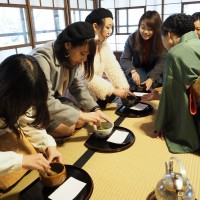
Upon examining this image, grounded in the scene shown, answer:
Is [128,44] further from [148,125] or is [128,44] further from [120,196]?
[120,196]

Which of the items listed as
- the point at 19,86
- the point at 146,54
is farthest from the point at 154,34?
the point at 19,86

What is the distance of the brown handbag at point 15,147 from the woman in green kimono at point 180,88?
1.00 meters

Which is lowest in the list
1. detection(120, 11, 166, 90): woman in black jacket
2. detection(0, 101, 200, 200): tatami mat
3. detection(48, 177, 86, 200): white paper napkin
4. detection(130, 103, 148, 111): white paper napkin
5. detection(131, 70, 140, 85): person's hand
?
detection(0, 101, 200, 200): tatami mat

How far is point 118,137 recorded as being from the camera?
182 centimetres

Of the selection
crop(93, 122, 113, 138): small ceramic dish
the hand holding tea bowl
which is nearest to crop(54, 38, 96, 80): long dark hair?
crop(93, 122, 113, 138): small ceramic dish

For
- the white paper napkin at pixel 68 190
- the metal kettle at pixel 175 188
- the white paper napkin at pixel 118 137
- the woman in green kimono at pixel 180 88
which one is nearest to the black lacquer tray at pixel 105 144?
the white paper napkin at pixel 118 137

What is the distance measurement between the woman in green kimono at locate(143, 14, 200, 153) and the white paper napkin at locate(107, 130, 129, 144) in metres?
0.28

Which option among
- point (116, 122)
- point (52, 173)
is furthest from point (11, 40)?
point (52, 173)

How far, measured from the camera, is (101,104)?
104 inches

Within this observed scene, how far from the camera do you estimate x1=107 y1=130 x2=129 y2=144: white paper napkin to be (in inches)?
70.1

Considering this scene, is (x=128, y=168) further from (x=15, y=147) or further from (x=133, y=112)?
(x=133, y=112)

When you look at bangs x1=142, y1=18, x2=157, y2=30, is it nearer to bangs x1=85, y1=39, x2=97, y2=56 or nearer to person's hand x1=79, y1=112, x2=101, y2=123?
bangs x1=85, y1=39, x2=97, y2=56

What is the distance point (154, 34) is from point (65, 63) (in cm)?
159

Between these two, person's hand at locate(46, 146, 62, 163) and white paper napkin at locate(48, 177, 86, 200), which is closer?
white paper napkin at locate(48, 177, 86, 200)
